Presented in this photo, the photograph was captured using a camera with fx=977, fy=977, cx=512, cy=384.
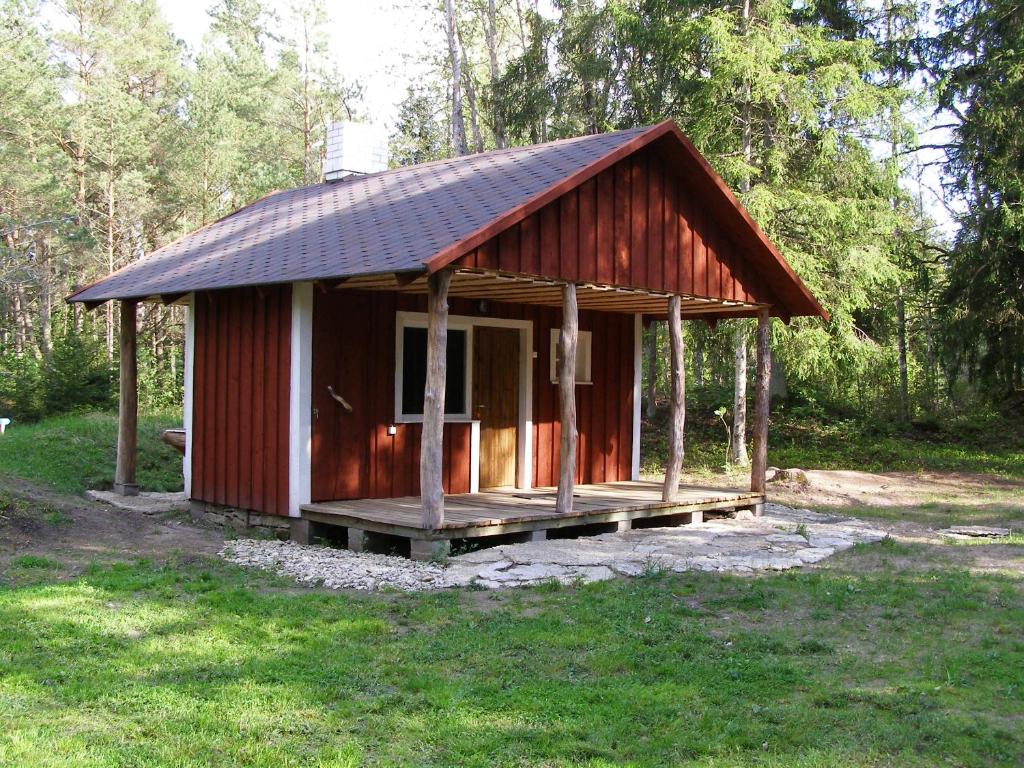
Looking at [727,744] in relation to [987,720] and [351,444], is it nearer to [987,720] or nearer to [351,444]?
[987,720]

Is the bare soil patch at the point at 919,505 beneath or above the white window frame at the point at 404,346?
beneath

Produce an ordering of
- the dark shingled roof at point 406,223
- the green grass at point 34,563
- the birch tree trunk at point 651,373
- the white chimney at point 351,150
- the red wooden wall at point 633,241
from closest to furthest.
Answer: the green grass at point 34,563 < the dark shingled roof at point 406,223 < the red wooden wall at point 633,241 < the white chimney at point 351,150 < the birch tree trunk at point 651,373

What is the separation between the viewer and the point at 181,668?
17.3ft

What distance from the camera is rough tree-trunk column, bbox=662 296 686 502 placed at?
10.9 meters

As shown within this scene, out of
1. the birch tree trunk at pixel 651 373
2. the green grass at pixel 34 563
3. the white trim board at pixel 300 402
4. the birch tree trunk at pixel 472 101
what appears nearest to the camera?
the green grass at pixel 34 563

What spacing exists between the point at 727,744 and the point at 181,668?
9.49ft

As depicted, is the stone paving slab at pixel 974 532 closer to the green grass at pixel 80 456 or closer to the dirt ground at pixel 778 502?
the dirt ground at pixel 778 502

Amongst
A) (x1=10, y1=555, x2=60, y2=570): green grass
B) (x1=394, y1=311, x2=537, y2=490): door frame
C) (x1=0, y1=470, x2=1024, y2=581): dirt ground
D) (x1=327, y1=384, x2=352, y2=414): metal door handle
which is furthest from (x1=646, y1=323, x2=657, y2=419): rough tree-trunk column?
(x1=10, y1=555, x2=60, y2=570): green grass

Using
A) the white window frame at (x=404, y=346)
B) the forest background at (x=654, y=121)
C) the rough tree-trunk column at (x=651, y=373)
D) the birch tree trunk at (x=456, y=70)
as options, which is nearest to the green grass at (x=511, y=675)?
the white window frame at (x=404, y=346)

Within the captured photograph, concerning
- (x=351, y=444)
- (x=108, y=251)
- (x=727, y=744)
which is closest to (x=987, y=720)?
(x=727, y=744)

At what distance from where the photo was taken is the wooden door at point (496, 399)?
38.3 ft

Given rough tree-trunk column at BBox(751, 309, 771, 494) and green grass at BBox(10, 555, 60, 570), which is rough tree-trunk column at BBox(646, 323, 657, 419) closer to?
rough tree-trunk column at BBox(751, 309, 771, 494)

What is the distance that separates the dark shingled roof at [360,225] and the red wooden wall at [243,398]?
479mm

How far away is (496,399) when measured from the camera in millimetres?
11906
